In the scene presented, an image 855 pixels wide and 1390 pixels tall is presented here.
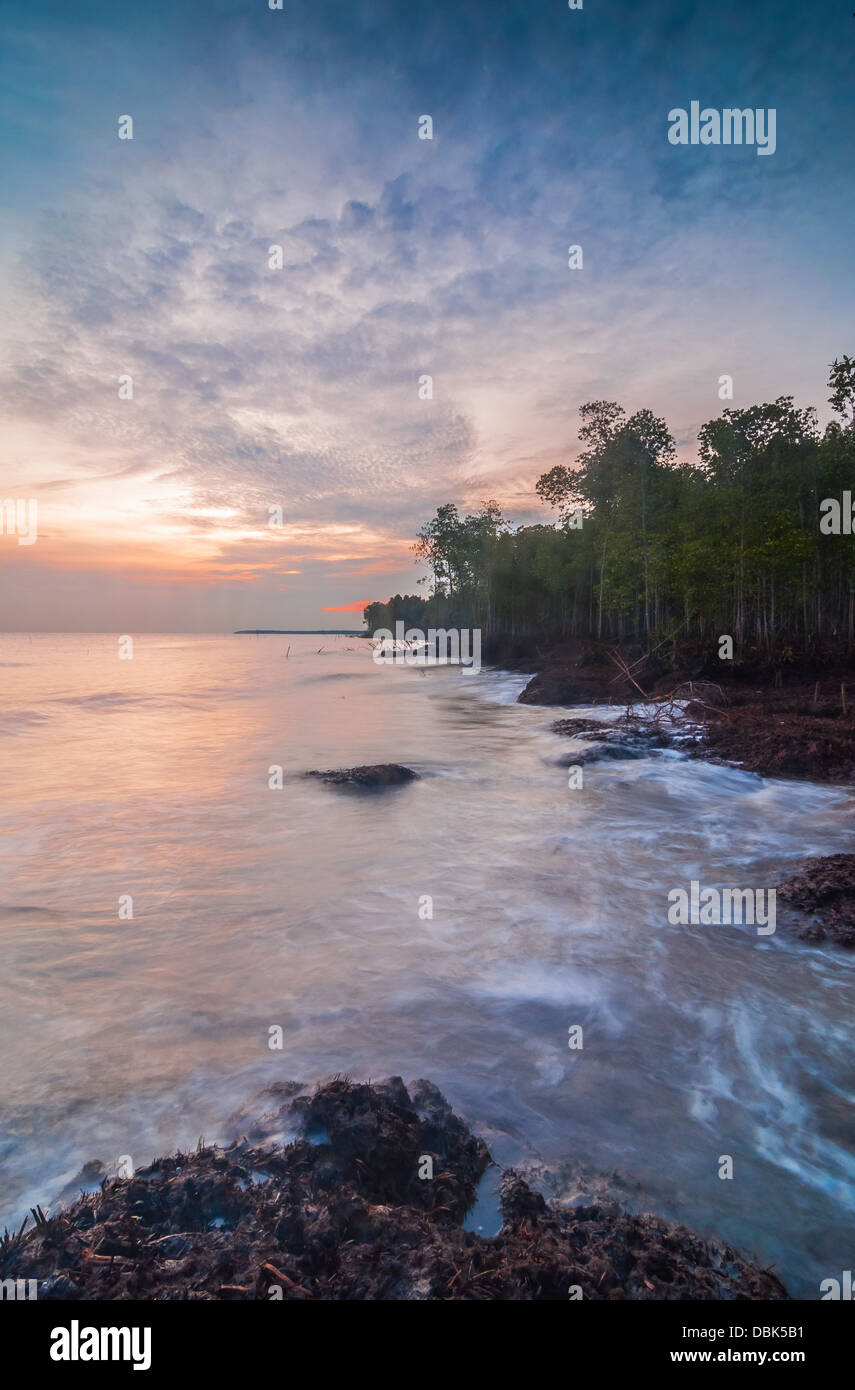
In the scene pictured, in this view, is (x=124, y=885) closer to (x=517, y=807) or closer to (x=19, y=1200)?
(x=19, y=1200)

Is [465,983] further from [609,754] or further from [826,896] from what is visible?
[609,754]

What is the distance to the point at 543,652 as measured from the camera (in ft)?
173

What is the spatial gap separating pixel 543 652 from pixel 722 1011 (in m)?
49.0

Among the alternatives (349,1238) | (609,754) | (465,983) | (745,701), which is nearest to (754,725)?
(745,701)

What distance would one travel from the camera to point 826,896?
631cm

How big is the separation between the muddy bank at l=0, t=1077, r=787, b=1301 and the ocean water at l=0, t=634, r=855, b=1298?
0.46m

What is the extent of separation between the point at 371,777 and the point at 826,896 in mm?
8367

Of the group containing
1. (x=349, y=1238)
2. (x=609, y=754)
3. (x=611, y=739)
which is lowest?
(x=349, y=1238)

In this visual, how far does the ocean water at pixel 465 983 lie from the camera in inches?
132

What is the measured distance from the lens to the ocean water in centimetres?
335

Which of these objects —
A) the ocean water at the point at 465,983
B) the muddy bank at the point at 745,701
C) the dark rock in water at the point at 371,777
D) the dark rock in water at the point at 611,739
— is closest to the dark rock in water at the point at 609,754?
the dark rock in water at the point at 611,739

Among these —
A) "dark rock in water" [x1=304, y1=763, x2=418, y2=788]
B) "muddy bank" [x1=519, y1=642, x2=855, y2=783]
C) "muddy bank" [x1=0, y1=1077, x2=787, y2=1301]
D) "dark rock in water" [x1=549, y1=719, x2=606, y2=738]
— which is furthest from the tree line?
"muddy bank" [x1=0, y1=1077, x2=787, y2=1301]
